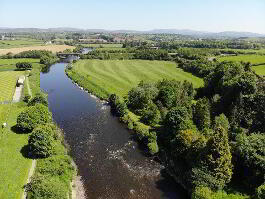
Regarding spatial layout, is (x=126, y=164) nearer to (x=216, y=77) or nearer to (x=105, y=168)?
(x=105, y=168)

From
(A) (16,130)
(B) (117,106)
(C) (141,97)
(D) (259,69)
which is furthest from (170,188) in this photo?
(D) (259,69)

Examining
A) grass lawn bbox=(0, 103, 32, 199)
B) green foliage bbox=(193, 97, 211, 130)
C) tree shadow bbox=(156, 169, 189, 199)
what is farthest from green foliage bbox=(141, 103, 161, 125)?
grass lawn bbox=(0, 103, 32, 199)

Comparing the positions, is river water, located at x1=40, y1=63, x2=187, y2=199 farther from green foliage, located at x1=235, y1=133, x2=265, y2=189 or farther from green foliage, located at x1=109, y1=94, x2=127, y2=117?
green foliage, located at x1=235, y1=133, x2=265, y2=189

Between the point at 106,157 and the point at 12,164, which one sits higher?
the point at 12,164

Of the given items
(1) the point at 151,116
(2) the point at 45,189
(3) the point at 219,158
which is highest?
(3) the point at 219,158

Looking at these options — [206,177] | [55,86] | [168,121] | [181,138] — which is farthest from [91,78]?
[206,177]

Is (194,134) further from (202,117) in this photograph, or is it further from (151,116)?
(151,116)
